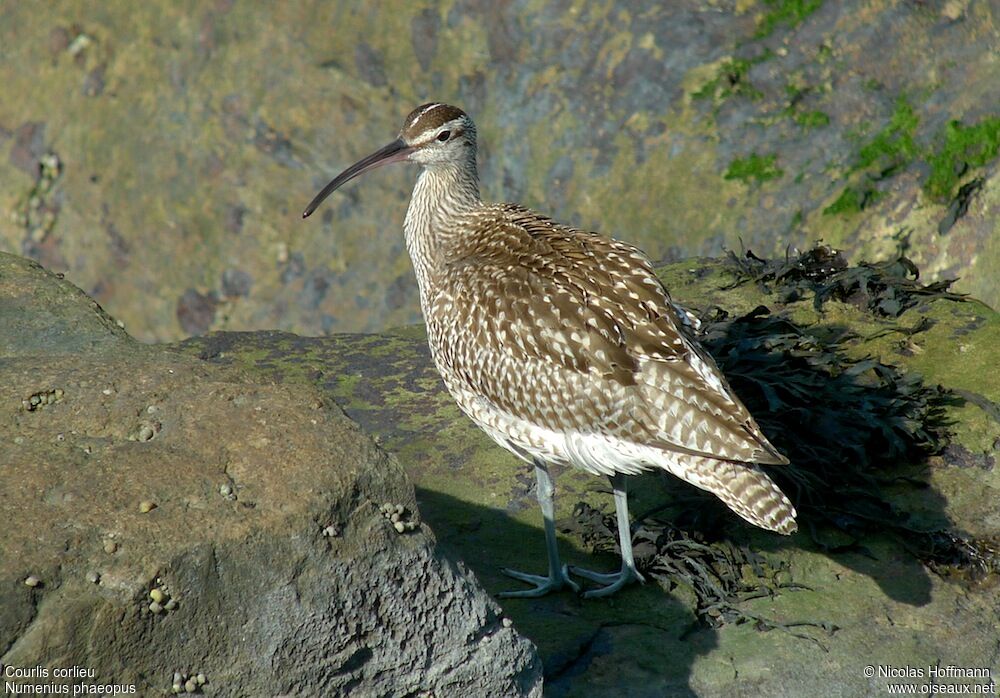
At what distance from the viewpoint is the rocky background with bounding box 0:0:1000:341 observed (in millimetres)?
10648

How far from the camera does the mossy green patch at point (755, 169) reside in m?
11.2

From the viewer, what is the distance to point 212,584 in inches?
174

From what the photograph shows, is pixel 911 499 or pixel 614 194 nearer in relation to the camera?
pixel 911 499

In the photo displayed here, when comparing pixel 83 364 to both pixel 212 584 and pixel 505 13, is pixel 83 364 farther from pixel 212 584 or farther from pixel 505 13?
pixel 505 13

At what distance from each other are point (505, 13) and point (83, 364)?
911 cm

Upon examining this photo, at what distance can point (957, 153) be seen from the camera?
32.9 ft

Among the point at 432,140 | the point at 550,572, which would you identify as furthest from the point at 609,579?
the point at 432,140

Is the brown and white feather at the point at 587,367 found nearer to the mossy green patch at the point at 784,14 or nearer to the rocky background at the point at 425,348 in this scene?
the rocky background at the point at 425,348

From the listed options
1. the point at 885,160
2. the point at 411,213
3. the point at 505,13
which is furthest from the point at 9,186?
the point at 885,160

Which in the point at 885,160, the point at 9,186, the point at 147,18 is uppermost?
the point at 885,160

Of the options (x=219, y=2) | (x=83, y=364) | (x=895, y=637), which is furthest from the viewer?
(x=219, y=2)

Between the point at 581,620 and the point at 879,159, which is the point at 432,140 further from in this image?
the point at 879,159

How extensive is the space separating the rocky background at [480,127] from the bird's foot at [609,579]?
4.46 m

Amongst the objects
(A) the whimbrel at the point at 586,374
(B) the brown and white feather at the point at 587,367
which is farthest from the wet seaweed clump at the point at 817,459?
(B) the brown and white feather at the point at 587,367
